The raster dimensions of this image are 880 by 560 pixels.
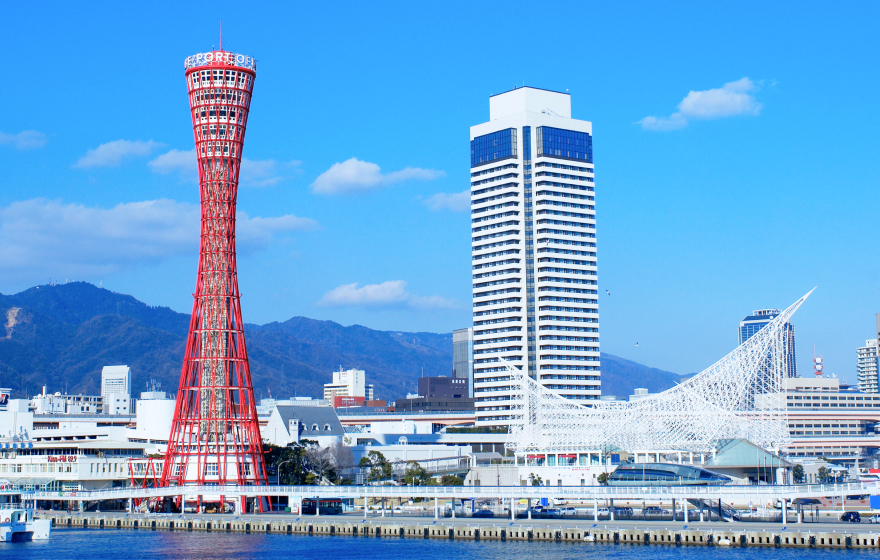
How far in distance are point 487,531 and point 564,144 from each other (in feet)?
371

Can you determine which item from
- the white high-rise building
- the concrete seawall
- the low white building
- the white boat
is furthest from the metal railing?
the white high-rise building

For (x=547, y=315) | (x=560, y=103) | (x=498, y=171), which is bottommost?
(x=547, y=315)

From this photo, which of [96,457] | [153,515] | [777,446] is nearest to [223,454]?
[153,515]

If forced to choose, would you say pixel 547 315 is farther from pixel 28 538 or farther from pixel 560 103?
pixel 28 538

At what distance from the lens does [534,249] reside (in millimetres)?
183625

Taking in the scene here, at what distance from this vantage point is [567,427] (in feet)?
459

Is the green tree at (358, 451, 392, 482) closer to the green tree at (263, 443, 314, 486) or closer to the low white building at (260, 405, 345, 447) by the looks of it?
the low white building at (260, 405, 345, 447)

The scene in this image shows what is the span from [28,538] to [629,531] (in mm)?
46863

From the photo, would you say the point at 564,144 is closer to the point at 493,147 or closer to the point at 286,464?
the point at 493,147

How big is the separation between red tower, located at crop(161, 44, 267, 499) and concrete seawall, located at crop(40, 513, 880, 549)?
9162mm

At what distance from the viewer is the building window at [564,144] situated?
184 m

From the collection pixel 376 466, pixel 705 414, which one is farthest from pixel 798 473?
pixel 376 466

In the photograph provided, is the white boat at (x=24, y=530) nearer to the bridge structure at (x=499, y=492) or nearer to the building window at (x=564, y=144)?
the bridge structure at (x=499, y=492)

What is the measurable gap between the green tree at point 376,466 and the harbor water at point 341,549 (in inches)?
1624
